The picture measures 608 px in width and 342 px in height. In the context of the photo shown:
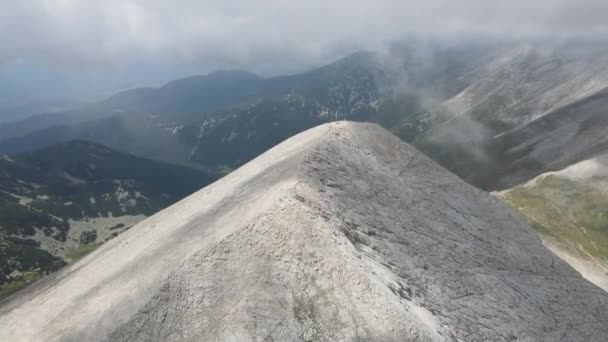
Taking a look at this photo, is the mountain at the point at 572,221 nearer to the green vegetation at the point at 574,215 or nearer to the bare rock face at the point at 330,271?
the green vegetation at the point at 574,215

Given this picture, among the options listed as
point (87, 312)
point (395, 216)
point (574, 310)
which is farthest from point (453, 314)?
point (87, 312)

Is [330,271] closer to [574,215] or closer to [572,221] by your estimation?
[572,221]

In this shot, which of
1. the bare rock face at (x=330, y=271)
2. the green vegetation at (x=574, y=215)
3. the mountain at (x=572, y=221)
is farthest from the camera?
the green vegetation at (x=574, y=215)

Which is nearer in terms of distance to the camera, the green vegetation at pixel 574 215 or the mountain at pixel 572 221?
the mountain at pixel 572 221

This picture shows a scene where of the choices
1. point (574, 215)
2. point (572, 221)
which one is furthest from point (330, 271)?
point (574, 215)

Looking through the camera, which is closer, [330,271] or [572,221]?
[330,271]

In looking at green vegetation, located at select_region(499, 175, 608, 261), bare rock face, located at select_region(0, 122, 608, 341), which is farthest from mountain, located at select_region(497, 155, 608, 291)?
bare rock face, located at select_region(0, 122, 608, 341)

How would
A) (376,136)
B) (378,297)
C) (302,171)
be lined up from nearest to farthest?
1. (378,297)
2. (302,171)
3. (376,136)

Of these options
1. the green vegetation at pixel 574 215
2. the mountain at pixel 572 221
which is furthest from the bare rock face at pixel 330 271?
the green vegetation at pixel 574 215

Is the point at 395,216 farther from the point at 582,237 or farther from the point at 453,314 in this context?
the point at 582,237
